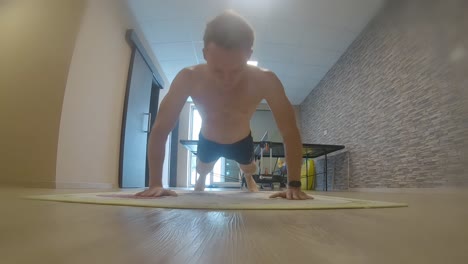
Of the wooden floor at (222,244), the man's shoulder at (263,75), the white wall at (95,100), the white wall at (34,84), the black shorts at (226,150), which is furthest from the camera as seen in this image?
the white wall at (95,100)

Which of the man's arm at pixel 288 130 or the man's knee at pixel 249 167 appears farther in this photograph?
the man's knee at pixel 249 167

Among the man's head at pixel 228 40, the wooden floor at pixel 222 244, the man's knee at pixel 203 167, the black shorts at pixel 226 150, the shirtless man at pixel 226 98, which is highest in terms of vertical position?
the man's head at pixel 228 40

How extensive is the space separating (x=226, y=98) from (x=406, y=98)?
2.16 meters

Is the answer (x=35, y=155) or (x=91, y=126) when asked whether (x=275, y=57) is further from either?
(x=35, y=155)

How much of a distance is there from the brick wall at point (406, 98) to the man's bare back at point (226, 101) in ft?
4.59

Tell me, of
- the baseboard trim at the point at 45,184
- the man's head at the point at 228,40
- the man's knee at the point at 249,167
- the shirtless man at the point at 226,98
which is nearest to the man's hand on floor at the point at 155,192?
the shirtless man at the point at 226,98

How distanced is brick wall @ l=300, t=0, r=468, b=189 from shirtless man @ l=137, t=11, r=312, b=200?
1394 mm

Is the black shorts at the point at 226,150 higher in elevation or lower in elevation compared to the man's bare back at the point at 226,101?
lower

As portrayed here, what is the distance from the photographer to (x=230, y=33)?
3.51ft

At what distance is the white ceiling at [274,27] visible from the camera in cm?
309

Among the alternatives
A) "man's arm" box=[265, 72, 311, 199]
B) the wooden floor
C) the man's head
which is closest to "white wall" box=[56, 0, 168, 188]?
the man's head

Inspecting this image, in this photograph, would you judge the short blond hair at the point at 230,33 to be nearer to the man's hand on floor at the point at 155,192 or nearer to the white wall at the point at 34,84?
the man's hand on floor at the point at 155,192

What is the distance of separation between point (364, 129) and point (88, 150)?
3133 mm

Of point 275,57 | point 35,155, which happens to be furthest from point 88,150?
point 275,57
